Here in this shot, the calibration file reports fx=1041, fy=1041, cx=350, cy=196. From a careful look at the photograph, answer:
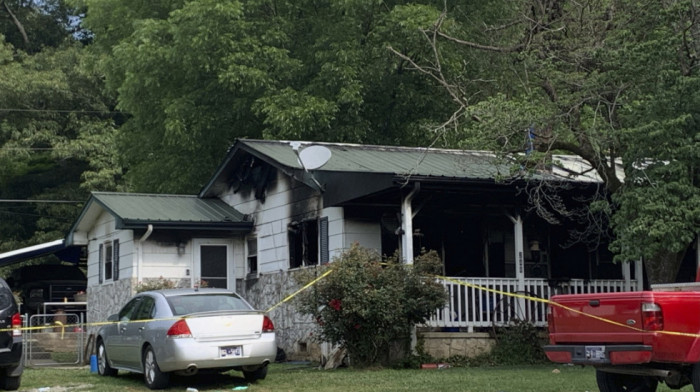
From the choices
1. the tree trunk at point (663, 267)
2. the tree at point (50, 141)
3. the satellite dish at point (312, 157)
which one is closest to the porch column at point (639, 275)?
the tree trunk at point (663, 267)

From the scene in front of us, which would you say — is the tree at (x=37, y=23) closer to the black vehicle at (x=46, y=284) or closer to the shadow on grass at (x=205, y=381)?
the black vehicle at (x=46, y=284)

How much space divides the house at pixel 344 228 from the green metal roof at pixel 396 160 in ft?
0.14

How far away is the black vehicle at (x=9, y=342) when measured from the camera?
568 inches

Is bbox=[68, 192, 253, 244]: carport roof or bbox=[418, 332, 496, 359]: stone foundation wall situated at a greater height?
bbox=[68, 192, 253, 244]: carport roof

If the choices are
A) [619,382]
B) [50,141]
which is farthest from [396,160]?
[50,141]

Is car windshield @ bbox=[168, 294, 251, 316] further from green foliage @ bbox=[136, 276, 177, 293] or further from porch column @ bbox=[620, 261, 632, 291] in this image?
porch column @ bbox=[620, 261, 632, 291]

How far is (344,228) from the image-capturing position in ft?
65.2

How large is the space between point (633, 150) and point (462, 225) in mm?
5227

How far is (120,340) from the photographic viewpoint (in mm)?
16328

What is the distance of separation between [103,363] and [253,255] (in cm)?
647

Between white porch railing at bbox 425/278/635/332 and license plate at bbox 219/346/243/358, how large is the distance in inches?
195

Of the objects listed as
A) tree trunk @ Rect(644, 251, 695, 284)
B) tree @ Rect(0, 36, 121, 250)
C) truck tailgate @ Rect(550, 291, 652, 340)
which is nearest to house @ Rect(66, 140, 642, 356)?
tree trunk @ Rect(644, 251, 695, 284)

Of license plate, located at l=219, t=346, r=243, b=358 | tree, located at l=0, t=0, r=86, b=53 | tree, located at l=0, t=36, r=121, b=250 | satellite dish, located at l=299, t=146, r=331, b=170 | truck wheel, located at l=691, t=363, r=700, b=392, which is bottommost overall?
truck wheel, located at l=691, t=363, r=700, b=392

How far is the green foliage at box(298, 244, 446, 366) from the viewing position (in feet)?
55.4
